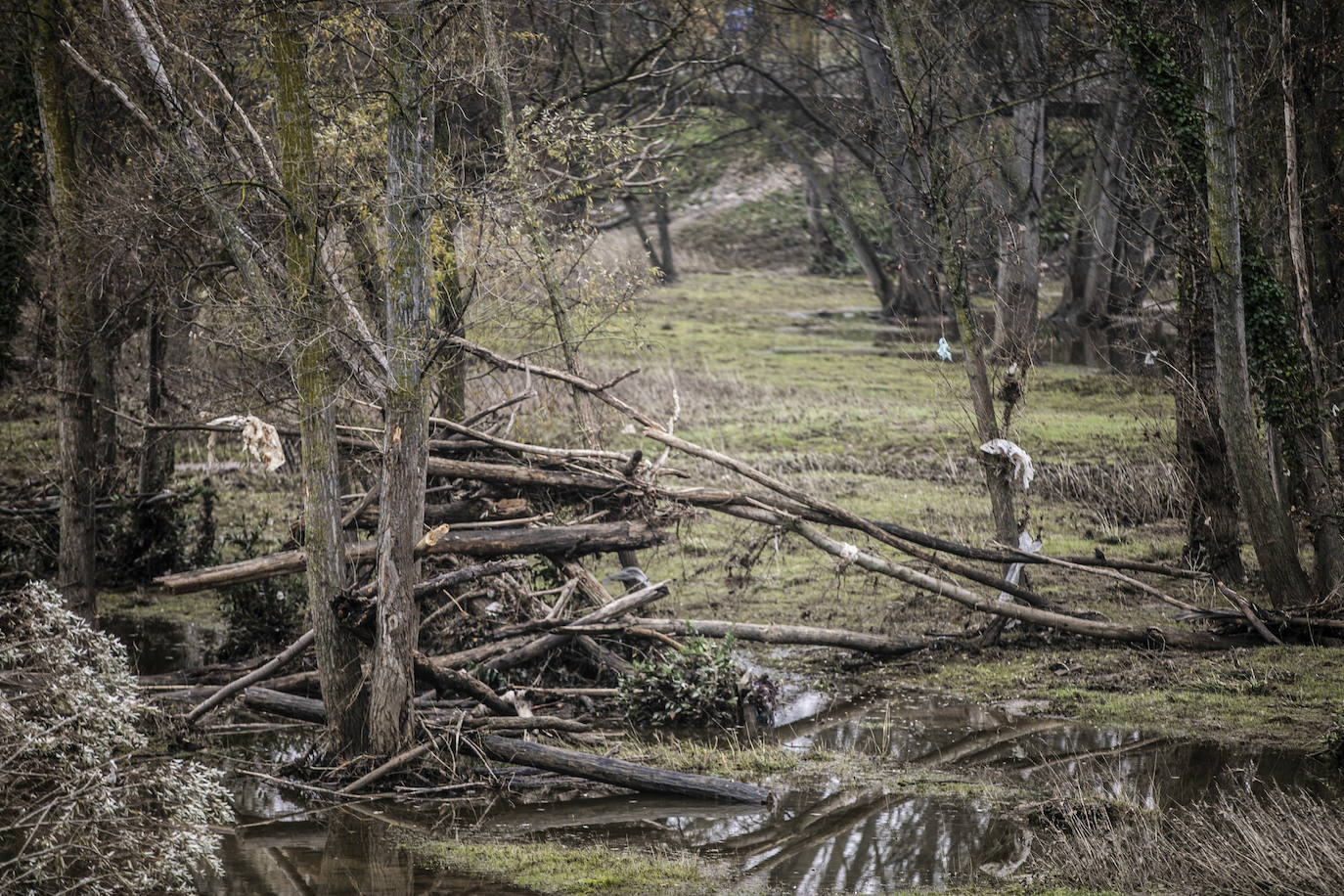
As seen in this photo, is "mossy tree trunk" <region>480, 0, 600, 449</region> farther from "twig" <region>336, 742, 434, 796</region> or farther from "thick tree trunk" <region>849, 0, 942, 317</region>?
"twig" <region>336, 742, 434, 796</region>

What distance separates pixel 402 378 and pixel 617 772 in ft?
10.1

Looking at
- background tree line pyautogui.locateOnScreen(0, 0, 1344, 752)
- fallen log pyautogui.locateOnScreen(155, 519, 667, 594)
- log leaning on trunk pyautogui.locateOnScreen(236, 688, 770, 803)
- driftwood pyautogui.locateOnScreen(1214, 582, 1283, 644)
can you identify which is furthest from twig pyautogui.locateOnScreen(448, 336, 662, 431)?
driftwood pyautogui.locateOnScreen(1214, 582, 1283, 644)

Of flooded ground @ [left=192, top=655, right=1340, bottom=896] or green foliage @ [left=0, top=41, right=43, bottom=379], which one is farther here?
green foliage @ [left=0, top=41, right=43, bottom=379]

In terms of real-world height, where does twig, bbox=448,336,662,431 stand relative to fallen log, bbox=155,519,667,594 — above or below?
above

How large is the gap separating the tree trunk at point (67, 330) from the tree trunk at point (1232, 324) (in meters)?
10.7

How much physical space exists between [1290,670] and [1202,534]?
3.20 m

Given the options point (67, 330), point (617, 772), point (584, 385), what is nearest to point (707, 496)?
point (584, 385)

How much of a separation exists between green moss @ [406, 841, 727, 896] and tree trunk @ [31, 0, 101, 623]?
18.1ft

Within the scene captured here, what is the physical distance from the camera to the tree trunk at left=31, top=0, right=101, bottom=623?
10992 millimetres

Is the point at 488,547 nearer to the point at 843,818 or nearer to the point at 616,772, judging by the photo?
the point at 616,772

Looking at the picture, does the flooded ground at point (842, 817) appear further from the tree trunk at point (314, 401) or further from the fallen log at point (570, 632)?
the fallen log at point (570, 632)

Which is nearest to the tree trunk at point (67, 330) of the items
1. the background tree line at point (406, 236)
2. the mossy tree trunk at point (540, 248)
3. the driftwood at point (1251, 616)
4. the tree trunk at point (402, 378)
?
the background tree line at point (406, 236)

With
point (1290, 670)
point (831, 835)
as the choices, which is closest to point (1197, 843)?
point (831, 835)

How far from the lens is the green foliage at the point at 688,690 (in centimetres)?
1003
